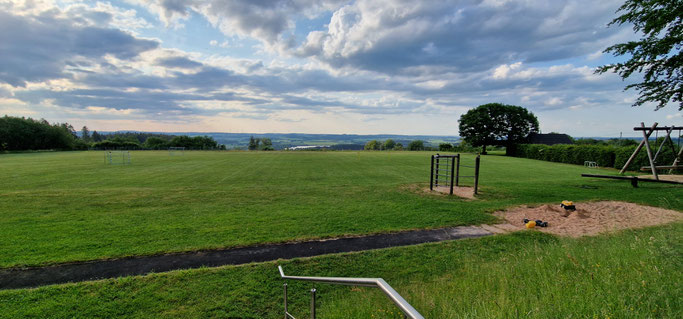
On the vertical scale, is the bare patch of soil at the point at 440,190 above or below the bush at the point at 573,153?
below

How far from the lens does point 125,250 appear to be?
6414 millimetres

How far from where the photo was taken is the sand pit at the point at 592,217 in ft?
26.6

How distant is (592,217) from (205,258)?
Answer: 11.1 metres

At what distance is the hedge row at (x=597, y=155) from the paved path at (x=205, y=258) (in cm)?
2359

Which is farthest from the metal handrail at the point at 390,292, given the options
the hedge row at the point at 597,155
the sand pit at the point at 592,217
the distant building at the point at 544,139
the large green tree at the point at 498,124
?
the distant building at the point at 544,139

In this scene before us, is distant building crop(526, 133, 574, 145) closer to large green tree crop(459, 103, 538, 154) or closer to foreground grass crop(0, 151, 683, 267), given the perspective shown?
large green tree crop(459, 103, 538, 154)

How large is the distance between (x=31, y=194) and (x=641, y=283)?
18924 mm

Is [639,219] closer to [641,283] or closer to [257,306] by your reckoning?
[641,283]

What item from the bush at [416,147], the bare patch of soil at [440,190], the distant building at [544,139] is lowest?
the bare patch of soil at [440,190]

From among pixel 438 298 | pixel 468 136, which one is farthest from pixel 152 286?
pixel 468 136

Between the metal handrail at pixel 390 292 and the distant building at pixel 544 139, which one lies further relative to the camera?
the distant building at pixel 544 139

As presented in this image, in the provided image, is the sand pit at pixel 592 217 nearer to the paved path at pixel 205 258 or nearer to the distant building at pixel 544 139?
the paved path at pixel 205 258

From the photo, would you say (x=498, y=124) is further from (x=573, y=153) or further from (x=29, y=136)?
(x=29, y=136)

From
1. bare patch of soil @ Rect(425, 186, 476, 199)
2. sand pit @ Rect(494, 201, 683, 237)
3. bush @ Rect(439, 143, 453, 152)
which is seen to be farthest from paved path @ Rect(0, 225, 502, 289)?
bush @ Rect(439, 143, 453, 152)
